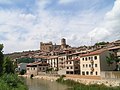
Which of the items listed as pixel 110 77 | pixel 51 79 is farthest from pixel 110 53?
pixel 51 79

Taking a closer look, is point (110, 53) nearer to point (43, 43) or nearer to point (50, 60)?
point (50, 60)

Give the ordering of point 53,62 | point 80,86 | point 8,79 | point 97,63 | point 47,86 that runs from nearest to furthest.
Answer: point 8,79
point 80,86
point 47,86
point 97,63
point 53,62

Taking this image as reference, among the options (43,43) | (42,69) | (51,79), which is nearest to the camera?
(51,79)

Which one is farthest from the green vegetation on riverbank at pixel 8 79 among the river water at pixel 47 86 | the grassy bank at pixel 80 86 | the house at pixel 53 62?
the house at pixel 53 62

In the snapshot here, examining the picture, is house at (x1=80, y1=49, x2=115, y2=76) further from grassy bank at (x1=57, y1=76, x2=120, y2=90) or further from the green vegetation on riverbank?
the green vegetation on riverbank

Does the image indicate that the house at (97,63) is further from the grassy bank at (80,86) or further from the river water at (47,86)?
the river water at (47,86)

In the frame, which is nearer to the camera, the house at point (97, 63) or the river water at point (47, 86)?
the river water at point (47, 86)

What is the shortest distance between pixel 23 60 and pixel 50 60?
92.2ft

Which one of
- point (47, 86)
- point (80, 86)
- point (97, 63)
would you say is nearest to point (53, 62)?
point (97, 63)

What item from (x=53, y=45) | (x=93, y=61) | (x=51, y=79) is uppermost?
(x=53, y=45)

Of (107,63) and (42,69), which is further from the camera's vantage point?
(42,69)

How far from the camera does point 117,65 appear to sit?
57812mm

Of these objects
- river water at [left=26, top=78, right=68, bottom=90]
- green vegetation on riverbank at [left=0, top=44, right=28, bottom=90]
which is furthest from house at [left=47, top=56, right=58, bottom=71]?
green vegetation on riverbank at [left=0, top=44, right=28, bottom=90]

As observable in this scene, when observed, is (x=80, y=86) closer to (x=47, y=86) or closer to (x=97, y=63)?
(x=47, y=86)
